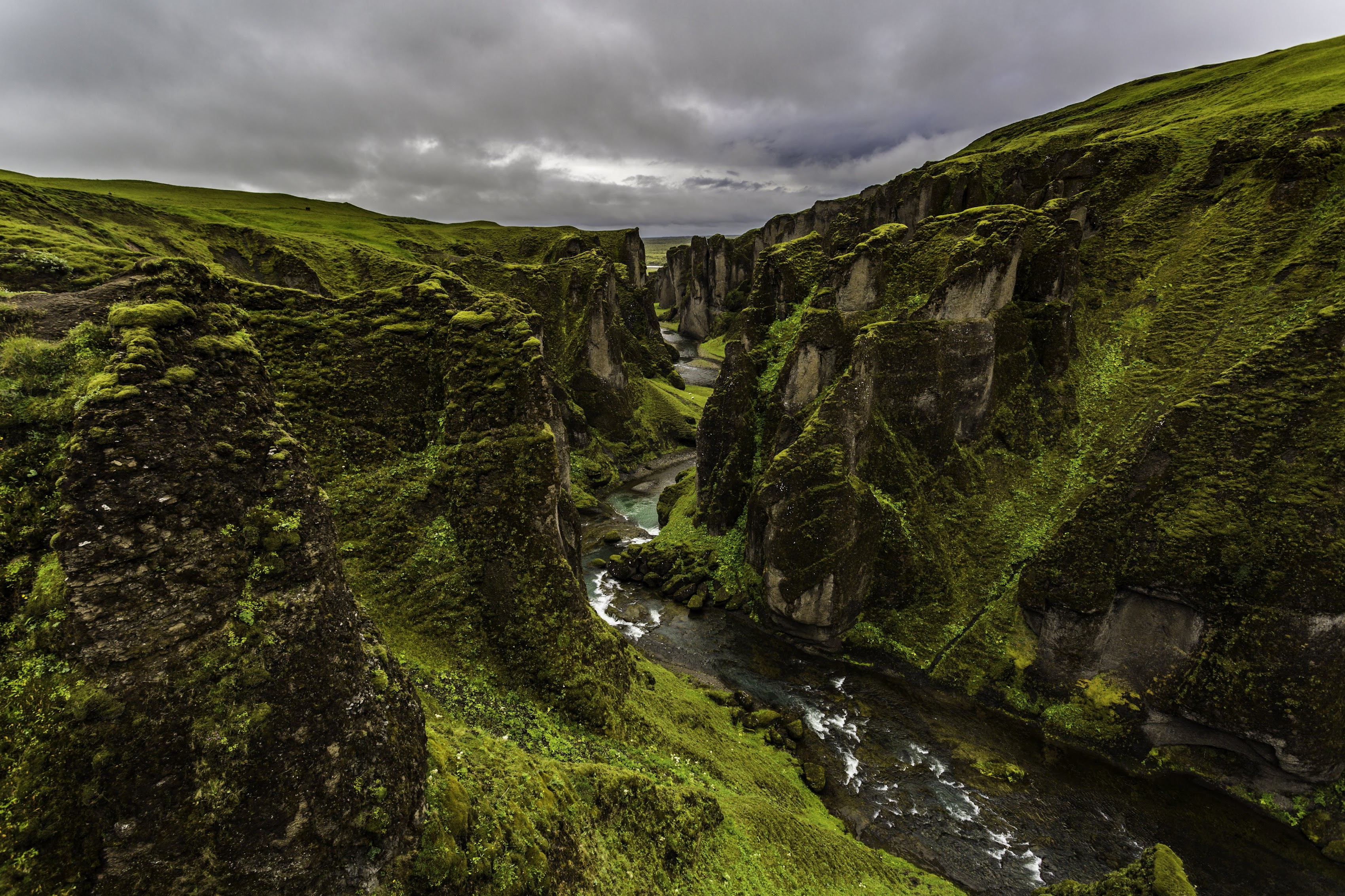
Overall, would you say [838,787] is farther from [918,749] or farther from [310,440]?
[310,440]

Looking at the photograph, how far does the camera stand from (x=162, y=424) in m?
8.03

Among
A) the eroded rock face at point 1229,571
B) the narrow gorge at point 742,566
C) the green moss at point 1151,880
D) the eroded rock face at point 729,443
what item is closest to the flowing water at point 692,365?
the eroded rock face at point 729,443

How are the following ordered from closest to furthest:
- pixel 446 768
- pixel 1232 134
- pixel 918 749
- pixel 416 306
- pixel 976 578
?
pixel 446 768 → pixel 416 306 → pixel 918 749 → pixel 976 578 → pixel 1232 134

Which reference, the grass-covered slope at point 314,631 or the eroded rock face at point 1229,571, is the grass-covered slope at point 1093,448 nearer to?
the eroded rock face at point 1229,571

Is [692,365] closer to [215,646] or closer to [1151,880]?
[1151,880]

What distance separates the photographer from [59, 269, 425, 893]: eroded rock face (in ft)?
22.9

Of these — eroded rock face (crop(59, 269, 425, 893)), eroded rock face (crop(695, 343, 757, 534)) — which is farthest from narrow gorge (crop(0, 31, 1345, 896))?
eroded rock face (crop(695, 343, 757, 534))

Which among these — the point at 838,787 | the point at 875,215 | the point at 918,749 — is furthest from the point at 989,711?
the point at 875,215

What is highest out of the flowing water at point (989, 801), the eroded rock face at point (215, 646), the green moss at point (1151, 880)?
the eroded rock face at point (215, 646)

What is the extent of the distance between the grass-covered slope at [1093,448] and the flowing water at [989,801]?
4.94 ft

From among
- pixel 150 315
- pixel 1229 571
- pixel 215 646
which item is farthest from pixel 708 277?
pixel 215 646

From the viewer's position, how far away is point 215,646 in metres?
7.77

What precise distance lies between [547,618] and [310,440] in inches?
394

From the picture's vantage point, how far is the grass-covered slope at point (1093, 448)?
22.5 m
